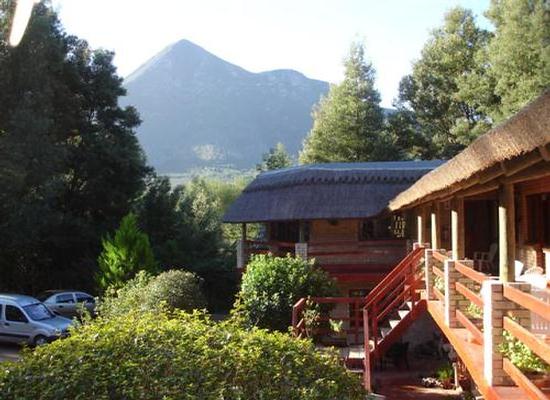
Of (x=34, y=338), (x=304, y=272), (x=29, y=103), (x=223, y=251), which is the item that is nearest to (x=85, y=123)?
(x=29, y=103)

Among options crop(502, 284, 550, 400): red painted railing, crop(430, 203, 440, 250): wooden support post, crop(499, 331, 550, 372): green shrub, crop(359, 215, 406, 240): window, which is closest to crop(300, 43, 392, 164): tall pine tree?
crop(359, 215, 406, 240): window

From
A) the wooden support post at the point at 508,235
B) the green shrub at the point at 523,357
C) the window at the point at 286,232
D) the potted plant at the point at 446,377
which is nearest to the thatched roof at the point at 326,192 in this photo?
the window at the point at 286,232

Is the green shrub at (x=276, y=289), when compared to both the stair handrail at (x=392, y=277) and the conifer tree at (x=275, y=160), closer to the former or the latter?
the stair handrail at (x=392, y=277)

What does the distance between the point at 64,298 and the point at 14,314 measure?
5.51 metres

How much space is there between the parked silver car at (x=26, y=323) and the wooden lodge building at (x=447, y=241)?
661cm

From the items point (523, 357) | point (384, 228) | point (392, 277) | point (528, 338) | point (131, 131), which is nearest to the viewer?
point (528, 338)

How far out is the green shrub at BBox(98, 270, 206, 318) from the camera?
1556cm

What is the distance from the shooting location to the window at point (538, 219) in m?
11.8

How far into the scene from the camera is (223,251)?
3538 cm

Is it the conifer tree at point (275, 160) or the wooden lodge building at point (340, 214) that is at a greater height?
the conifer tree at point (275, 160)

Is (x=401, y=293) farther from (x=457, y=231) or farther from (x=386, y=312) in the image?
(x=457, y=231)

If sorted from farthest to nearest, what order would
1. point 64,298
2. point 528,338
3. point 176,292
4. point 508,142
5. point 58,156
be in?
point 58,156, point 64,298, point 176,292, point 508,142, point 528,338

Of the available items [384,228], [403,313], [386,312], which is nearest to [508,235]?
[386,312]

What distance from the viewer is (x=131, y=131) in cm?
3120
